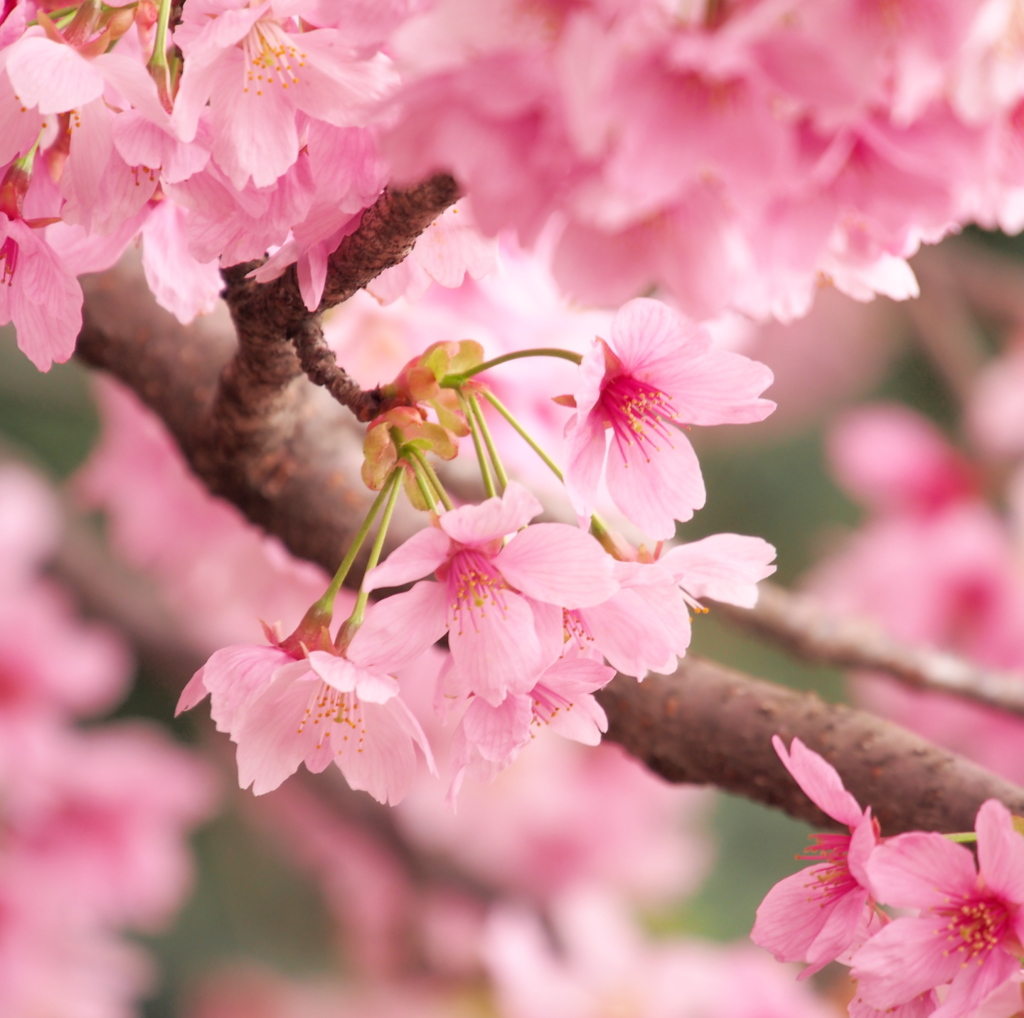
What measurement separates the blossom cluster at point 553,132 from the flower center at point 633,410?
0.05m

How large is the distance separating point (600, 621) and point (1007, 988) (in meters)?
0.18

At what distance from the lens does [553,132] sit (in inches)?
10.2

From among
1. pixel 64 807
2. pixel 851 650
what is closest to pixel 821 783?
pixel 851 650

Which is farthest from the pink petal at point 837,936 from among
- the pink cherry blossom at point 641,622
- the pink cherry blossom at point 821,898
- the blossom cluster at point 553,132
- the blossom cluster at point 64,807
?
the blossom cluster at point 64,807

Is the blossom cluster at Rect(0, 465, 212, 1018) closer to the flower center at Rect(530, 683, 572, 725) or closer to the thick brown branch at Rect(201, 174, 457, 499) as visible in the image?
the thick brown branch at Rect(201, 174, 457, 499)

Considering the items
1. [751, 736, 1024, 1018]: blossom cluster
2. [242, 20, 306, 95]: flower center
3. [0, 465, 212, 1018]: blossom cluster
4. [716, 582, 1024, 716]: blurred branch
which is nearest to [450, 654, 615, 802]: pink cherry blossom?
[751, 736, 1024, 1018]: blossom cluster

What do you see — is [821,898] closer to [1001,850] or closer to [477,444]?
[1001,850]

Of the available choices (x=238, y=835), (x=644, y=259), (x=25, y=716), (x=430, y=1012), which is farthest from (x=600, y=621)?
(x=238, y=835)

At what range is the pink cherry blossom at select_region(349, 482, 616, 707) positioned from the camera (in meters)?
0.36

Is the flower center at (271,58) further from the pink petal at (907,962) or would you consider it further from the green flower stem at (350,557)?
the pink petal at (907,962)

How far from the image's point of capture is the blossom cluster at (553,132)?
245 millimetres

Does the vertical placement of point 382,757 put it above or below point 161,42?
below

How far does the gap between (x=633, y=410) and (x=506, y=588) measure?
0.08 m

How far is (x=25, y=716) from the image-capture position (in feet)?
3.95
